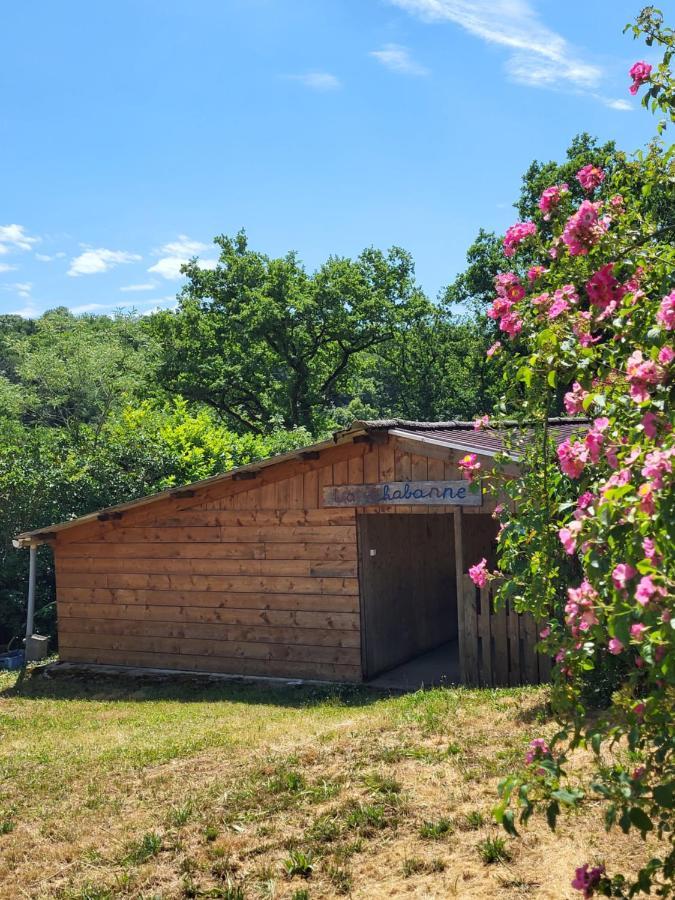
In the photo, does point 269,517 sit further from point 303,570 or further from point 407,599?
point 407,599

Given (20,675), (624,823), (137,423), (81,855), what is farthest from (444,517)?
(624,823)

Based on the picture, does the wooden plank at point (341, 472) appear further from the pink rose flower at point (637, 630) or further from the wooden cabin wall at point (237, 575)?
the pink rose flower at point (637, 630)

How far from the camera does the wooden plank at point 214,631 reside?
11.9m

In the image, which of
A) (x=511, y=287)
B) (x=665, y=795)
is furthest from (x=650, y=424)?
(x=511, y=287)

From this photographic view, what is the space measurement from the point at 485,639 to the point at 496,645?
0.15 meters

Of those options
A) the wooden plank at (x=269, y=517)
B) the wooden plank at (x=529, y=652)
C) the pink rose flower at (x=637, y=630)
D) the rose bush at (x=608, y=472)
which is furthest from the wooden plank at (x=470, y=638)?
the pink rose flower at (x=637, y=630)

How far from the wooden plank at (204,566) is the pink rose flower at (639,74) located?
8.77m

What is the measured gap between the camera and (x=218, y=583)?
508 inches

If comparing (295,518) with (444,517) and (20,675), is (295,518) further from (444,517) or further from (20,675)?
(20,675)

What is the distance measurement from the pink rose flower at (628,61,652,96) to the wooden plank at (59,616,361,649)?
9.12 metres

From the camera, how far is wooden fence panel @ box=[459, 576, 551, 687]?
10.1 meters

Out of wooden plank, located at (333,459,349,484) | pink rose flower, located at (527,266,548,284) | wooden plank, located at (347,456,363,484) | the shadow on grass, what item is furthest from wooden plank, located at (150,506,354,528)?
pink rose flower, located at (527,266,548,284)

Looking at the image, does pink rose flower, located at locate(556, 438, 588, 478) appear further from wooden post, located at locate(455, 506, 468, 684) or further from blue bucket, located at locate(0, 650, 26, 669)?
blue bucket, located at locate(0, 650, 26, 669)

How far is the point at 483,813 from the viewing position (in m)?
5.59
